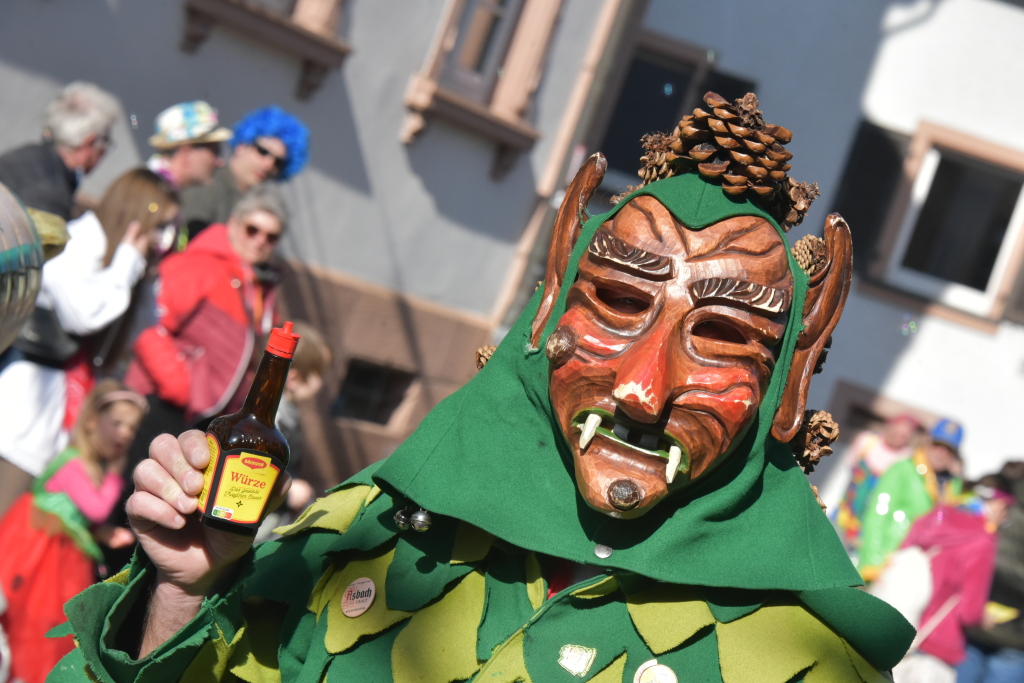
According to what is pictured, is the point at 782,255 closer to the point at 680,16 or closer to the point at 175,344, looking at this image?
the point at 175,344

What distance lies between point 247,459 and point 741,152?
3.39 ft

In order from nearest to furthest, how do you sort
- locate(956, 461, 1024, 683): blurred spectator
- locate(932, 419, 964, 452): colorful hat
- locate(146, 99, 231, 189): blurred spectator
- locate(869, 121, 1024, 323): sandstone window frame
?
1. locate(146, 99, 231, 189): blurred spectator
2. locate(956, 461, 1024, 683): blurred spectator
3. locate(932, 419, 964, 452): colorful hat
4. locate(869, 121, 1024, 323): sandstone window frame

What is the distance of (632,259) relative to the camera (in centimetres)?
191

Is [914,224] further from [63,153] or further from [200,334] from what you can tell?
[63,153]

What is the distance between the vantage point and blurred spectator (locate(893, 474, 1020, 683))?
567 cm

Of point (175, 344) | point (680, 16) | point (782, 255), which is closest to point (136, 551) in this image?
point (782, 255)

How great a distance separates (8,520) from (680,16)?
8711 mm

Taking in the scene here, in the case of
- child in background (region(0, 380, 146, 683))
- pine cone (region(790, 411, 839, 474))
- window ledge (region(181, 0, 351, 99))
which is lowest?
child in background (region(0, 380, 146, 683))

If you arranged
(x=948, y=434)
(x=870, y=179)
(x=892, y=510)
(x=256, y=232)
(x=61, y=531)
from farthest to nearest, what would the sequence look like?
1. (x=870, y=179)
2. (x=948, y=434)
3. (x=892, y=510)
4. (x=256, y=232)
5. (x=61, y=531)

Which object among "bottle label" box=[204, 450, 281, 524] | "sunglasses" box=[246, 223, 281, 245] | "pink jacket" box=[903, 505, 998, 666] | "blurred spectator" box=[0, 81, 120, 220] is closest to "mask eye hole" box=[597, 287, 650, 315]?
"bottle label" box=[204, 450, 281, 524]

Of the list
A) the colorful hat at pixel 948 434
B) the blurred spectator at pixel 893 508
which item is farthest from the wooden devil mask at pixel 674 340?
the colorful hat at pixel 948 434

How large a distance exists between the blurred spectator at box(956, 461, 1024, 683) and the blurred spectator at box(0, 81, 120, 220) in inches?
190

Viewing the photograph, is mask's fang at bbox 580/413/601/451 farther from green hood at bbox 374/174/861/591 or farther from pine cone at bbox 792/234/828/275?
pine cone at bbox 792/234/828/275

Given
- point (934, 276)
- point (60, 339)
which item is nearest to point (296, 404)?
point (60, 339)
